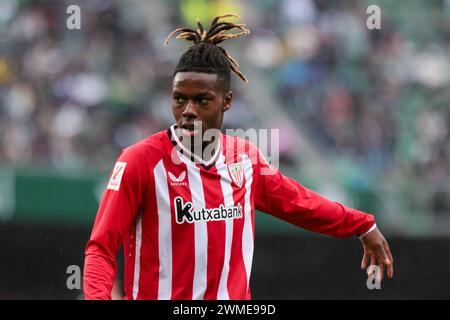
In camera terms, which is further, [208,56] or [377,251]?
[377,251]

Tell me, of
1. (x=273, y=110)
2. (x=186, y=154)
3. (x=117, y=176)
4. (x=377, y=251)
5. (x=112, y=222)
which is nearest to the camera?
(x=112, y=222)

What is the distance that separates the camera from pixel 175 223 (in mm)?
4500

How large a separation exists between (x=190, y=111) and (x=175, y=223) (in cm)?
53

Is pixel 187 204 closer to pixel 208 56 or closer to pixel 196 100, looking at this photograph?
pixel 196 100

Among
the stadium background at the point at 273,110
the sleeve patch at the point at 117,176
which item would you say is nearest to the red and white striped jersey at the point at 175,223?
the sleeve patch at the point at 117,176

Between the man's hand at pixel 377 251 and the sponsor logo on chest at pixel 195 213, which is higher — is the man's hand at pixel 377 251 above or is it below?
below

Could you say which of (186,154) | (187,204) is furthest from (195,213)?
(186,154)

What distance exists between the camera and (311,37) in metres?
11.8

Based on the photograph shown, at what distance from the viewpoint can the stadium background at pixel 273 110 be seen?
8.72 metres

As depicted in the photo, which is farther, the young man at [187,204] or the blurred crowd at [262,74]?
the blurred crowd at [262,74]

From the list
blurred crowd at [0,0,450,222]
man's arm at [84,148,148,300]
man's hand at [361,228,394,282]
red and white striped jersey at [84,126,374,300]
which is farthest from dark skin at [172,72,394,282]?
blurred crowd at [0,0,450,222]

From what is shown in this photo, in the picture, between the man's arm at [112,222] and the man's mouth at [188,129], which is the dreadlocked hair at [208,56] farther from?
the man's arm at [112,222]
